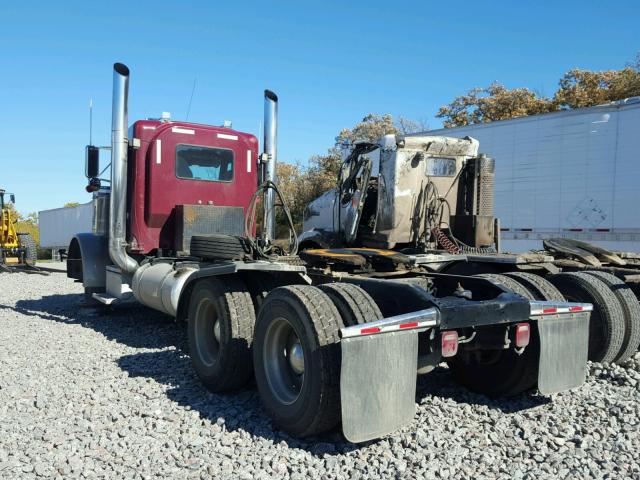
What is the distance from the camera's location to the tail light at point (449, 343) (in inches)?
143

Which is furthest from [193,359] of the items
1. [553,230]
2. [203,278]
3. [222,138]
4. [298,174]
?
[298,174]

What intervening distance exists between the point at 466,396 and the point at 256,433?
72.8 inches

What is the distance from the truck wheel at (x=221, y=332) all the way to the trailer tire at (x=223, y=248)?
1.18 ft

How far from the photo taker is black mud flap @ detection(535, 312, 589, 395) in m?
4.03

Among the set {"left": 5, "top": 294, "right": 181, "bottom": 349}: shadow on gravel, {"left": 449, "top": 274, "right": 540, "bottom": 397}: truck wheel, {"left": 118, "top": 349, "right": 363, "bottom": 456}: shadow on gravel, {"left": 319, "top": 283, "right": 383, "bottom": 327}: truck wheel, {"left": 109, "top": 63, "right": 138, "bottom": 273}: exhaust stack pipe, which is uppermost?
{"left": 109, "top": 63, "right": 138, "bottom": 273}: exhaust stack pipe

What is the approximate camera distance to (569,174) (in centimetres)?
1230

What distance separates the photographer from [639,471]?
3326mm

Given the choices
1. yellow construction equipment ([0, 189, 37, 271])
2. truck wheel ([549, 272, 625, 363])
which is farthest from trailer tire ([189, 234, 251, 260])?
yellow construction equipment ([0, 189, 37, 271])

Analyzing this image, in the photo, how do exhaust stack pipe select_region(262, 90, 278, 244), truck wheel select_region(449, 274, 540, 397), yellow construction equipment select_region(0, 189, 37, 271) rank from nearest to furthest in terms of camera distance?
truck wheel select_region(449, 274, 540, 397)
exhaust stack pipe select_region(262, 90, 278, 244)
yellow construction equipment select_region(0, 189, 37, 271)

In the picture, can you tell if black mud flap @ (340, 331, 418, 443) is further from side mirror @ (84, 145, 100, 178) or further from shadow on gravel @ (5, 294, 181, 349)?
side mirror @ (84, 145, 100, 178)

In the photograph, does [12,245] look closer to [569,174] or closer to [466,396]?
[569,174]

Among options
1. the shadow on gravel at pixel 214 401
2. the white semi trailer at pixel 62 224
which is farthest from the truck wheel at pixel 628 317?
the white semi trailer at pixel 62 224

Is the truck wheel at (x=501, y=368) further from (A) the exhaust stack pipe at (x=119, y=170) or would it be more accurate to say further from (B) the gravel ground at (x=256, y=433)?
(A) the exhaust stack pipe at (x=119, y=170)

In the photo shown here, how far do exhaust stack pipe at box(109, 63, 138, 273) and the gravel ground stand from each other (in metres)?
2.39
